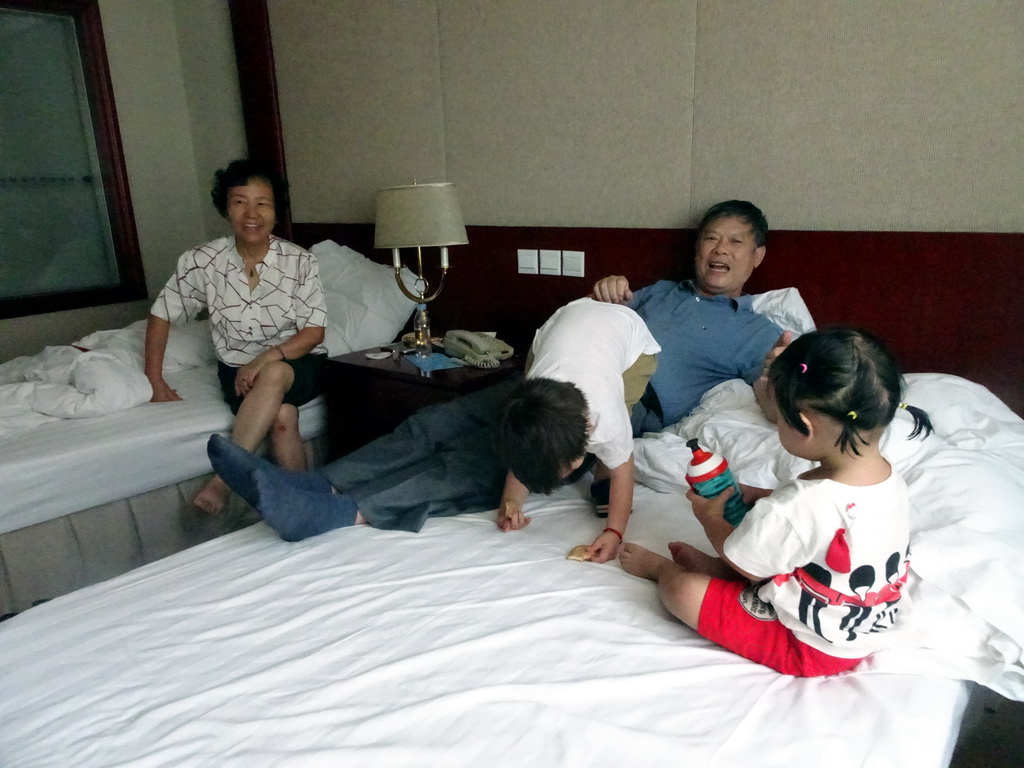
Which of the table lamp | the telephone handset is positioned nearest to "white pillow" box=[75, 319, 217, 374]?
the table lamp

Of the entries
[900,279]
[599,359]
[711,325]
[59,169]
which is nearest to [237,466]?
[599,359]

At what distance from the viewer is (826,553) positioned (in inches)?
40.4

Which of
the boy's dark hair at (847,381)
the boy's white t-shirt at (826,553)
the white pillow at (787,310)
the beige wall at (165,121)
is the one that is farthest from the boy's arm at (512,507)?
the beige wall at (165,121)

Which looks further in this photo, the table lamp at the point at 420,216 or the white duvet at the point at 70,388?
the table lamp at the point at 420,216

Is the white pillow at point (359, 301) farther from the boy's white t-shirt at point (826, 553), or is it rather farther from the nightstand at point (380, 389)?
the boy's white t-shirt at point (826, 553)

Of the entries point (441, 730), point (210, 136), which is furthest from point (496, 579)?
point (210, 136)

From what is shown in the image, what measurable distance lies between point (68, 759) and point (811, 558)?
109cm

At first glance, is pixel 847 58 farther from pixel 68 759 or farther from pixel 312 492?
pixel 68 759

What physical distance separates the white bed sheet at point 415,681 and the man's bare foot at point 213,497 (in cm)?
62

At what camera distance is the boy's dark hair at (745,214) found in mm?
1950

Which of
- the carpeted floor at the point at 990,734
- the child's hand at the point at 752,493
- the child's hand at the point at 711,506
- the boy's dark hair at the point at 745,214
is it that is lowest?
the carpeted floor at the point at 990,734

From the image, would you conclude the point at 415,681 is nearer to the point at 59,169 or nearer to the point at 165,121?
the point at 59,169

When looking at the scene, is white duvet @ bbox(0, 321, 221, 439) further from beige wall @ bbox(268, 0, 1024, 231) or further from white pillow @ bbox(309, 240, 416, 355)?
beige wall @ bbox(268, 0, 1024, 231)

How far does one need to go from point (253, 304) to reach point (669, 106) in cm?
151
